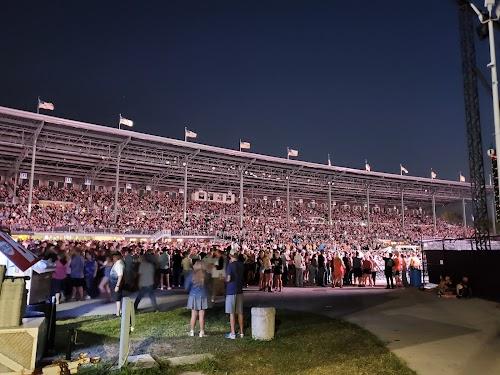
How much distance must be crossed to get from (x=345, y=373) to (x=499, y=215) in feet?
40.2

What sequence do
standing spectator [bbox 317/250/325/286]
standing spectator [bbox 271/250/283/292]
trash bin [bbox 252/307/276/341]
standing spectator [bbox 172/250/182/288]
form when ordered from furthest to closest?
standing spectator [bbox 317/250/325/286] → standing spectator [bbox 172/250/182/288] → standing spectator [bbox 271/250/283/292] → trash bin [bbox 252/307/276/341]

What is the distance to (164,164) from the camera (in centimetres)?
4266

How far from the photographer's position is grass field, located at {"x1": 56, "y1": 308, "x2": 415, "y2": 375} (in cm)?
655

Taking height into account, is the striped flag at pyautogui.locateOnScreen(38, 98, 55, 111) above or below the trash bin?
above

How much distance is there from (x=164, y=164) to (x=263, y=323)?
1404 inches

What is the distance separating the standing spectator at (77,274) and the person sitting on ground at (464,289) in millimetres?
12755

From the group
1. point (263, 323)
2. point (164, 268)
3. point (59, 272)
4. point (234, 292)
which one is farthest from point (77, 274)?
point (263, 323)

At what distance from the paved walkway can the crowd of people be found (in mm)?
18707

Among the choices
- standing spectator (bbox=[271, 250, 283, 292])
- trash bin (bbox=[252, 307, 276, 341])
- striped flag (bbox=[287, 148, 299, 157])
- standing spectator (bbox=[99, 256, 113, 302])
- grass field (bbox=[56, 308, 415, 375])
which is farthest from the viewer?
striped flag (bbox=[287, 148, 299, 157])

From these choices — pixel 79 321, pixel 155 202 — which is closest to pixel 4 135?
pixel 155 202

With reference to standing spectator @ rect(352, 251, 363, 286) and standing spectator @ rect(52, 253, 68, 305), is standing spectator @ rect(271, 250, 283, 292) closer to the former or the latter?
standing spectator @ rect(352, 251, 363, 286)

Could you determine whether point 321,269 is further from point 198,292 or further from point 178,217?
point 178,217

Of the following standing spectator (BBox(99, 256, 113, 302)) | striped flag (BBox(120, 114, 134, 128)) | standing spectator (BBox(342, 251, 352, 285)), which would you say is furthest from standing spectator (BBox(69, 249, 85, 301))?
striped flag (BBox(120, 114, 134, 128))

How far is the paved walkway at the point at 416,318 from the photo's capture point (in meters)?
7.02
